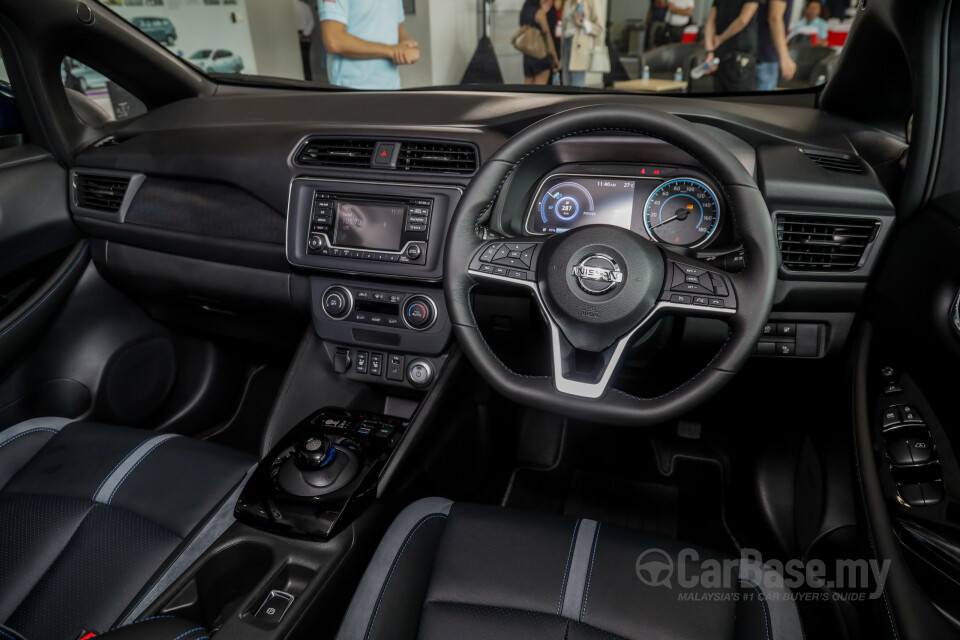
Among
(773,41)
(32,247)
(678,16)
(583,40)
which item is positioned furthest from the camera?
(678,16)

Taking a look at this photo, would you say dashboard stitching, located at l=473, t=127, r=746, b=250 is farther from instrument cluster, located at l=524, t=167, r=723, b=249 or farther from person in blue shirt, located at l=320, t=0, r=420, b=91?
person in blue shirt, located at l=320, t=0, r=420, b=91

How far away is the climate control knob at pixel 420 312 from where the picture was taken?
1.33 meters

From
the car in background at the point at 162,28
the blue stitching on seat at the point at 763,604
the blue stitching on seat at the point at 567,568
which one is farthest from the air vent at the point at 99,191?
the blue stitching on seat at the point at 763,604

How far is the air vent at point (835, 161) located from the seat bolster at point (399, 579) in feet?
3.12

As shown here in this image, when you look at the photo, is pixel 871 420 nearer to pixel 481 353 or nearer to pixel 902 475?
pixel 902 475

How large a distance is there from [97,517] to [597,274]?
1.02 m

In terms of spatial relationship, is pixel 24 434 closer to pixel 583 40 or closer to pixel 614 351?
pixel 614 351

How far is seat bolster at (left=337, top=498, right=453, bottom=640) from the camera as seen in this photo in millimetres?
894

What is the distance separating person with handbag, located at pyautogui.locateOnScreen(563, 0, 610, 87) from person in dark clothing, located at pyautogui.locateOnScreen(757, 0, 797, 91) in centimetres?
69

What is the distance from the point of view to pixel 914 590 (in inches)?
34.8

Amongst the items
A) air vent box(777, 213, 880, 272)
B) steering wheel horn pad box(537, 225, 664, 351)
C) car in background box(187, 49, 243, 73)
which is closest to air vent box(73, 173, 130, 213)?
car in background box(187, 49, 243, 73)

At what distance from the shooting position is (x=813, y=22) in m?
2.73

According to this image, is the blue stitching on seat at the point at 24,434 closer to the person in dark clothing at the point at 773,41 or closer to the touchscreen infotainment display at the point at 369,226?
the touchscreen infotainment display at the point at 369,226

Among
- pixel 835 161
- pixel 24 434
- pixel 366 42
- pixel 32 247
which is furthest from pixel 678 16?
pixel 24 434
